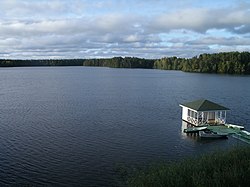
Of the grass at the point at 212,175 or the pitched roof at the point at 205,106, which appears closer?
the grass at the point at 212,175

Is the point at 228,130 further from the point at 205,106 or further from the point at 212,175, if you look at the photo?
the point at 212,175

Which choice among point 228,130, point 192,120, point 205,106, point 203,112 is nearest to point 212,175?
point 228,130

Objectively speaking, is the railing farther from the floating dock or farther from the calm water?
the floating dock

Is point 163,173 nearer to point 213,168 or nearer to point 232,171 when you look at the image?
point 213,168

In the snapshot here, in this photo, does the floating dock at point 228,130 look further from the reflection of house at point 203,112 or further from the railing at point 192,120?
the railing at point 192,120

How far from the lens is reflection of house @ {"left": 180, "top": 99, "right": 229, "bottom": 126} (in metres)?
34.7

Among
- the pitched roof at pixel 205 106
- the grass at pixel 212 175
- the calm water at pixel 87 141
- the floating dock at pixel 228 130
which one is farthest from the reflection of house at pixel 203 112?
the grass at pixel 212 175

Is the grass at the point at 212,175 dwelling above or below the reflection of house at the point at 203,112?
above

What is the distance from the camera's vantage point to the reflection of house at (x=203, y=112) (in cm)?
3472

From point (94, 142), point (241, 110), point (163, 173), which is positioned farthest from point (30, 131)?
point (241, 110)

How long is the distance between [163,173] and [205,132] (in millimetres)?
18002

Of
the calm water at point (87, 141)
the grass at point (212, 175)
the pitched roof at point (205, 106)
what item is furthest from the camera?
the pitched roof at point (205, 106)

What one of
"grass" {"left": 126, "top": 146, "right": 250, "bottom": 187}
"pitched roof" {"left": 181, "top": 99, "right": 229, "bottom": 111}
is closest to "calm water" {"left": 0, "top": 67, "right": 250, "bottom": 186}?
"pitched roof" {"left": 181, "top": 99, "right": 229, "bottom": 111}

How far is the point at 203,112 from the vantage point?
3494cm
